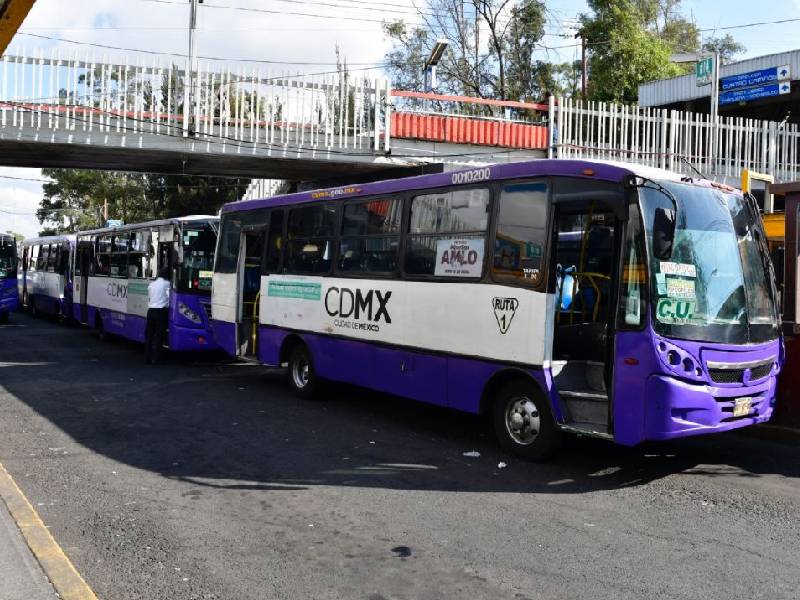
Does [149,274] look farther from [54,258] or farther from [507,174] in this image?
[54,258]

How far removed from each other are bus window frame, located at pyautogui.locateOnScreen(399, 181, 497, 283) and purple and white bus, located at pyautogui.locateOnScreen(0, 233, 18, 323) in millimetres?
18411

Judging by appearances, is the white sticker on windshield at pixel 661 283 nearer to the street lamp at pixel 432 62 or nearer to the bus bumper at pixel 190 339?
the bus bumper at pixel 190 339

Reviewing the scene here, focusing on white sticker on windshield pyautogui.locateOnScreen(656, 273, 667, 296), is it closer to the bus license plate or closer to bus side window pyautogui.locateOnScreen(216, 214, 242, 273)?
the bus license plate

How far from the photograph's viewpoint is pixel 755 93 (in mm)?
21734

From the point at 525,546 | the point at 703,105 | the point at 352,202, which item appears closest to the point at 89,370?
the point at 352,202

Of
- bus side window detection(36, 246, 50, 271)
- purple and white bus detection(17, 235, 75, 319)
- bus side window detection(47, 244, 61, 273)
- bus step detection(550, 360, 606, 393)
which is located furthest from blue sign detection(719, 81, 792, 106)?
bus side window detection(36, 246, 50, 271)

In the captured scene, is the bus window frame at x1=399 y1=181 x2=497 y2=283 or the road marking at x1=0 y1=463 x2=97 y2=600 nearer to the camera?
the road marking at x1=0 y1=463 x2=97 y2=600

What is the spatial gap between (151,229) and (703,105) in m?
16.3

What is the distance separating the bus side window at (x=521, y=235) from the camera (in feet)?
24.6

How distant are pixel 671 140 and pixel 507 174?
12.0m

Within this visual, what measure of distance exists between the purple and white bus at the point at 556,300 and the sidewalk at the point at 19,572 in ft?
14.1

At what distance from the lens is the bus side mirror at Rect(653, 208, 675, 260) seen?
6688 millimetres

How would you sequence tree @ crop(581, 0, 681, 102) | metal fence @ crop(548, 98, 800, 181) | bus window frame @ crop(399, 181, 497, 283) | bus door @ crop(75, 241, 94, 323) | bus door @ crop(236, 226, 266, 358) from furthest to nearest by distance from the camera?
tree @ crop(581, 0, 681, 102) < bus door @ crop(75, 241, 94, 323) < metal fence @ crop(548, 98, 800, 181) < bus door @ crop(236, 226, 266, 358) < bus window frame @ crop(399, 181, 497, 283)

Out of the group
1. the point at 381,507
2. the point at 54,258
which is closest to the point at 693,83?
the point at 381,507
